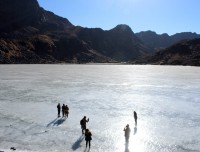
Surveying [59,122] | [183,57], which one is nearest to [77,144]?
[59,122]

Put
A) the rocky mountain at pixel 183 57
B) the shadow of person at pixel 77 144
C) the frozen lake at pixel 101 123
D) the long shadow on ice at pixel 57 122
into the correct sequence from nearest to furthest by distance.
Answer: the shadow of person at pixel 77 144, the frozen lake at pixel 101 123, the long shadow on ice at pixel 57 122, the rocky mountain at pixel 183 57

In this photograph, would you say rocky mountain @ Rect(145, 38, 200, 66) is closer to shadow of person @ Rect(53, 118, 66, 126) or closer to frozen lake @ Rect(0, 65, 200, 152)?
frozen lake @ Rect(0, 65, 200, 152)

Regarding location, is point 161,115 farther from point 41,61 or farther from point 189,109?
point 41,61

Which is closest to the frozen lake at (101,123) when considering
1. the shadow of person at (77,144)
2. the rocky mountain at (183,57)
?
the shadow of person at (77,144)

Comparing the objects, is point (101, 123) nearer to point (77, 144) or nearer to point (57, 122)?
point (57, 122)

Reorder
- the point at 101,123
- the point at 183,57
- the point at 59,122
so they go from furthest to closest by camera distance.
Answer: the point at 183,57
the point at 59,122
the point at 101,123

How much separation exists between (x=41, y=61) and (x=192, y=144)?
17416 cm

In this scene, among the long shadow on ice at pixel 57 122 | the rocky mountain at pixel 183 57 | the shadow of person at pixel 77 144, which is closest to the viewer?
the shadow of person at pixel 77 144

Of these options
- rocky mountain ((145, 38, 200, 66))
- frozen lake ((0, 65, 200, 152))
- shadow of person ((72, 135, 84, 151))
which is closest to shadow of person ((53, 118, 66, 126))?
frozen lake ((0, 65, 200, 152))

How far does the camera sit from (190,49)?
193875 millimetres

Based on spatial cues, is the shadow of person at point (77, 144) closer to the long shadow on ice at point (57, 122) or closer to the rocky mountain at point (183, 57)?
the long shadow on ice at point (57, 122)

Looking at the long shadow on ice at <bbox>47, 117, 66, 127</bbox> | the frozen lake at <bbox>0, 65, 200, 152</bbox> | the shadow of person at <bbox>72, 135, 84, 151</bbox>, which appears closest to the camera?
the shadow of person at <bbox>72, 135, 84, 151</bbox>

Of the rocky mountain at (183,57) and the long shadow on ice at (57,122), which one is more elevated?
the rocky mountain at (183,57)

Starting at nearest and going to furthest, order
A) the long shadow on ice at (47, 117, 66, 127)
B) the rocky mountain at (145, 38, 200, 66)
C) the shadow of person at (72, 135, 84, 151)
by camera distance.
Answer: the shadow of person at (72, 135, 84, 151)
the long shadow on ice at (47, 117, 66, 127)
the rocky mountain at (145, 38, 200, 66)
